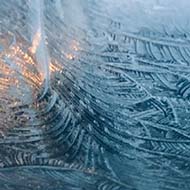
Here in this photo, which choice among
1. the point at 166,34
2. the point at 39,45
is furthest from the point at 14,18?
the point at 166,34

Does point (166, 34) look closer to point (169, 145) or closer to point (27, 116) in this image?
point (169, 145)

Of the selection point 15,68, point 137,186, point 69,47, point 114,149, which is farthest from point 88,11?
point 137,186

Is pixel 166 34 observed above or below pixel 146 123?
above

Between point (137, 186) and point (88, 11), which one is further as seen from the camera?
point (137, 186)

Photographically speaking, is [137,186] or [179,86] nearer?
[179,86]

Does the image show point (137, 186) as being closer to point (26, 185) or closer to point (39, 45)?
point (26, 185)

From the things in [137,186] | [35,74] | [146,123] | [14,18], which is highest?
[14,18]
